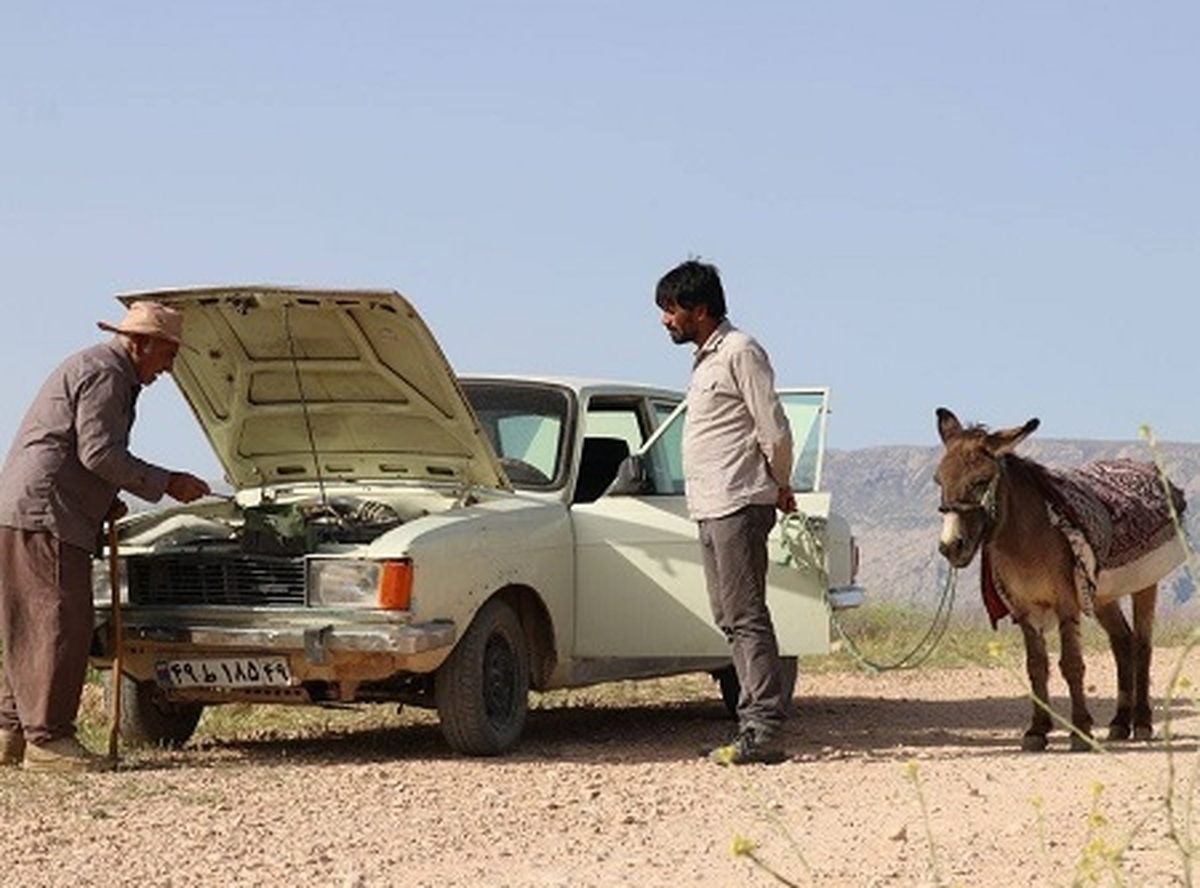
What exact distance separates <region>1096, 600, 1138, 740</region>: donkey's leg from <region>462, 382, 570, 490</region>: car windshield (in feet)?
9.62

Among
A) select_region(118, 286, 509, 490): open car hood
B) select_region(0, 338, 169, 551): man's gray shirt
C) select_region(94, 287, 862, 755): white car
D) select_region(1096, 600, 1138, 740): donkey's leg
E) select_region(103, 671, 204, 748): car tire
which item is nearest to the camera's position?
select_region(0, 338, 169, 551): man's gray shirt

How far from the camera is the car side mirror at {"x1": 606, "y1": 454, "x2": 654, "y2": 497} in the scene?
10.9 meters

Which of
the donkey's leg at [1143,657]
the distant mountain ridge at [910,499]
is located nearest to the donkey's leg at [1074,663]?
the donkey's leg at [1143,657]

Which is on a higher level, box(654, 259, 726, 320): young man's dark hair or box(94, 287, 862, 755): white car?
box(654, 259, 726, 320): young man's dark hair

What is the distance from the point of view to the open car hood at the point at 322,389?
10.5 meters

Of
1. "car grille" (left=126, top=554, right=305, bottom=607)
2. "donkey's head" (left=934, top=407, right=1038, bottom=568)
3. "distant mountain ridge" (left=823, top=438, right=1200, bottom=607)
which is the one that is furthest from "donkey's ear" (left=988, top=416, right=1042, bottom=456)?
"distant mountain ridge" (left=823, top=438, right=1200, bottom=607)

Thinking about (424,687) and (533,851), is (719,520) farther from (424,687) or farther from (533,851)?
(533,851)

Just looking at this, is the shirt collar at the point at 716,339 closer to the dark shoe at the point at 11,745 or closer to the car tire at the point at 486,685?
the car tire at the point at 486,685

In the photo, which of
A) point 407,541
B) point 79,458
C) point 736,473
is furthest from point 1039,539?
point 79,458

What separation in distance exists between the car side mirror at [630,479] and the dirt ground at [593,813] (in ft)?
4.08

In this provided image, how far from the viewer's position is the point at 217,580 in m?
10.4

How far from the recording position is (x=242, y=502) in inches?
447

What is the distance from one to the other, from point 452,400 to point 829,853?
3.66 m

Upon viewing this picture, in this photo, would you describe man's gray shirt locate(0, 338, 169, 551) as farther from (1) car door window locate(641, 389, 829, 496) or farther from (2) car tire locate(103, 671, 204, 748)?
(1) car door window locate(641, 389, 829, 496)
